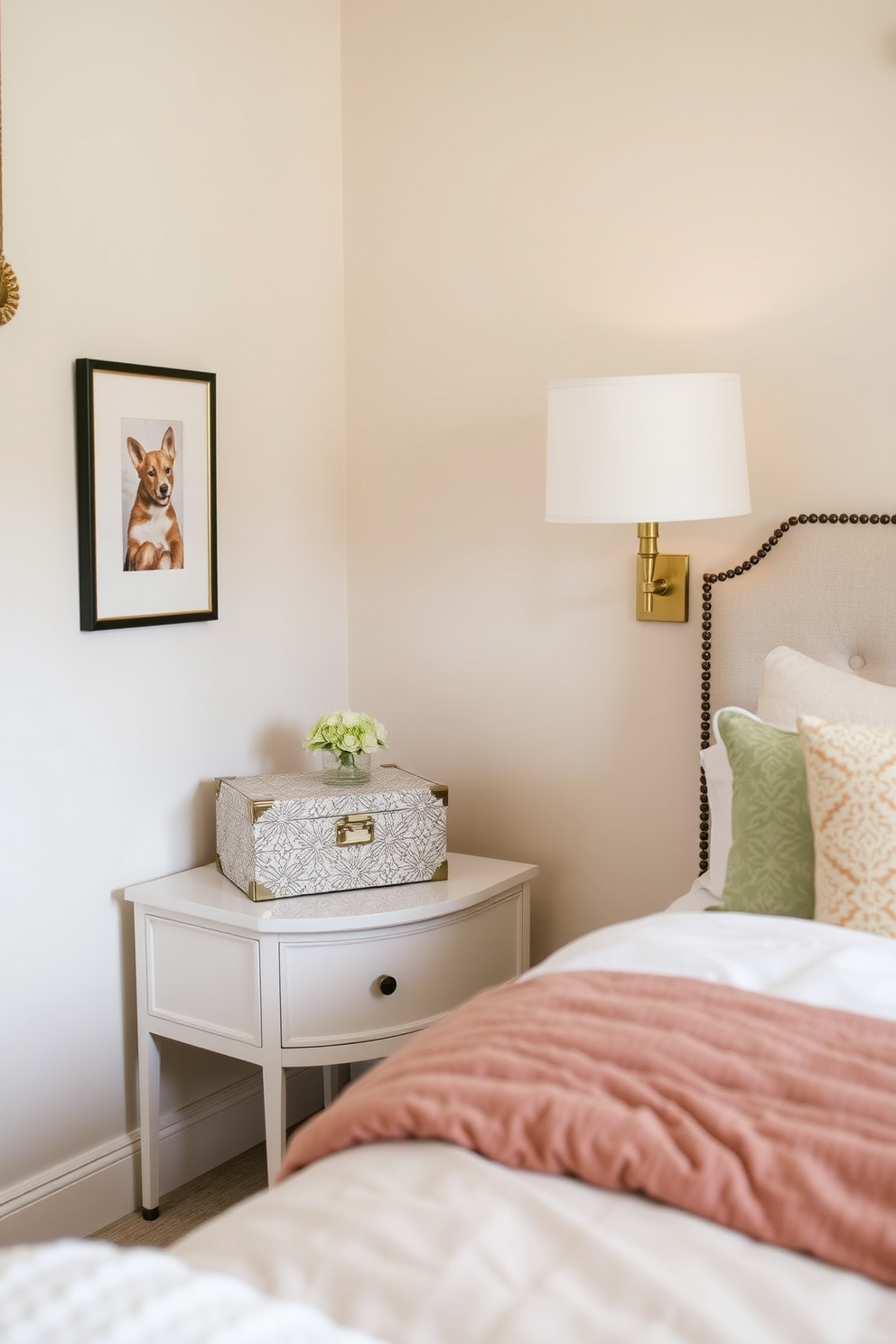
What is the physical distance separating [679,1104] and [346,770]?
139cm

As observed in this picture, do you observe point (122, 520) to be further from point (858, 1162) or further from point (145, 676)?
point (858, 1162)

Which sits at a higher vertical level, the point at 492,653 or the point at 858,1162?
the point at 492,653

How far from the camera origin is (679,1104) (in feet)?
3.41

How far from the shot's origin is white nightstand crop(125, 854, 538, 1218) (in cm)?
211

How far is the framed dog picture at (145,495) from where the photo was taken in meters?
2.17

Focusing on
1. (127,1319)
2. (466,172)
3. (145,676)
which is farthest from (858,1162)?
(466,172)

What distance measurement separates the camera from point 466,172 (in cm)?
254

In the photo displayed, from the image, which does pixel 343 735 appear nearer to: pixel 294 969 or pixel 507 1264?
pixel 294 969

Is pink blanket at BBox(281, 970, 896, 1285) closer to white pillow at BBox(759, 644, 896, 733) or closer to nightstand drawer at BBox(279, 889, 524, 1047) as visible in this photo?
white pillow at BBox(759, 644, 896, 733)

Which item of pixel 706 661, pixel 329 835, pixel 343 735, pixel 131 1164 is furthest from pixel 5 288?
pixel 131 1164

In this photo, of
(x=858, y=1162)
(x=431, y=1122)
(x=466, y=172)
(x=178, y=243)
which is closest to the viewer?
(x=858, y=1162)

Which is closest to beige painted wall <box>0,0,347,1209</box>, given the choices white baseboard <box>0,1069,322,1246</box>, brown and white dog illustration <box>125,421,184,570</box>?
white baseboard <box>0,1069,322,1246</box>

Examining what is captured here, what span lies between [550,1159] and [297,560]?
1868mm

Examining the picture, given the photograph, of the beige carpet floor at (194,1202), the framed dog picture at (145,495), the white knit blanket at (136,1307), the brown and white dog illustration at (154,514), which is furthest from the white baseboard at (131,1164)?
the white knit blanket at (136,1307)
